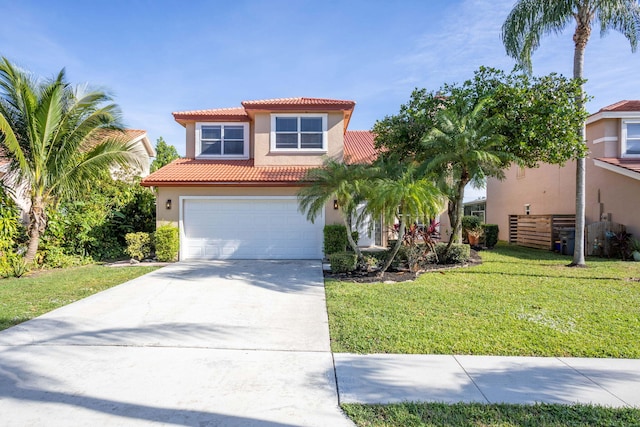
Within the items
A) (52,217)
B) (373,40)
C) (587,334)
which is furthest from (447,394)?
(52,217)

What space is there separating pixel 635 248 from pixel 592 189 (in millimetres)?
3466

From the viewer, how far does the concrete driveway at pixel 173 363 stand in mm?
3355

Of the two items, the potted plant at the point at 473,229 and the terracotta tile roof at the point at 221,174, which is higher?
the terracotta tile roof at the point at 221,174

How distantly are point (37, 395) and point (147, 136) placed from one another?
22.1 metres

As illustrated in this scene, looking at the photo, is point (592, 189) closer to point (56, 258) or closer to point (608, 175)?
point (608, 175)

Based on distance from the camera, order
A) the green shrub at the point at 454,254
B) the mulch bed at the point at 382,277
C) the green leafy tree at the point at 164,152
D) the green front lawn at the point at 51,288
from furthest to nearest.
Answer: the green leafy tree at the point at 164,152
the green shrub at the point at 454,254
the mulch bed at the point at 382,277
the green front lawn at the point at 51,288

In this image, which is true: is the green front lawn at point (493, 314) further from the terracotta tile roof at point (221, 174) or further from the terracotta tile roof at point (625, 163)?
the terracotta tile roof at point (221, 174)

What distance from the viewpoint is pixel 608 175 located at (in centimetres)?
1498

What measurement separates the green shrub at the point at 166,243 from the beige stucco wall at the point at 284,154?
4.47 m

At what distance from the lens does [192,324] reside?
5.98 metres

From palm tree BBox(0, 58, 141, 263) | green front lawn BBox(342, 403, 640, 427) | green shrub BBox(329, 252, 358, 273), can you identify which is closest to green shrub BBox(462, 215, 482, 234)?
green shrub BBox(329, 252, 358, 273)

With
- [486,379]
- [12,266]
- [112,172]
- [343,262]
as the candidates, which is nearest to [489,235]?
[343,262]

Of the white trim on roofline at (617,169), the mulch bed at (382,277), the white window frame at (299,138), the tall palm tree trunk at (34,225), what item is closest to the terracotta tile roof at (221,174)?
the white window frame at (299,138)

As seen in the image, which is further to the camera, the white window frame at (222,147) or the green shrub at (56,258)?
the white window frame at (222,147)
